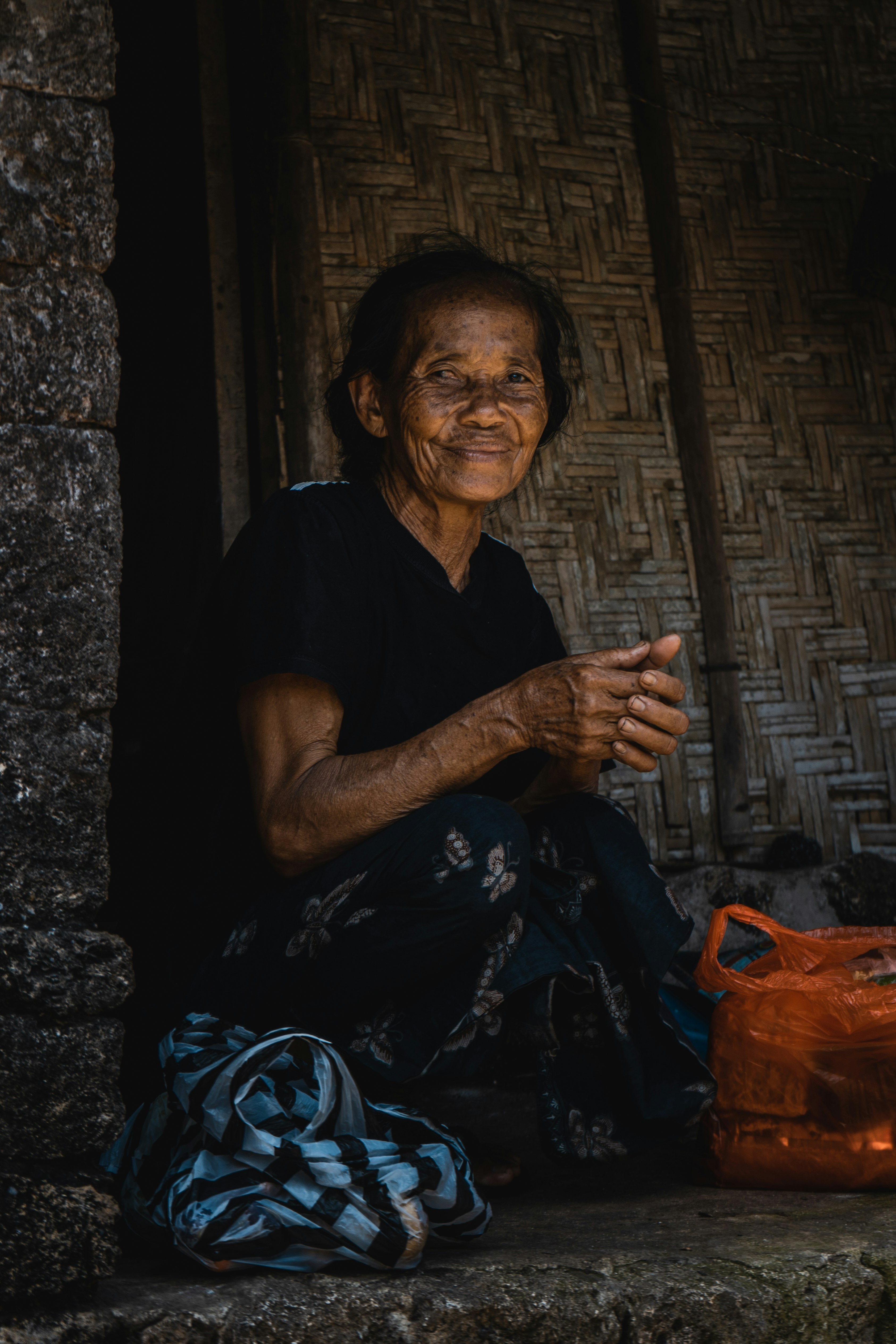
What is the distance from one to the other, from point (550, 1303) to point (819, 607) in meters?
2.98

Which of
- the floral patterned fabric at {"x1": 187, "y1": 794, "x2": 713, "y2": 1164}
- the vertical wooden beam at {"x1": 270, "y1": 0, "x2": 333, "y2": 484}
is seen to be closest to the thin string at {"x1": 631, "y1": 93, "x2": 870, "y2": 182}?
the vertical wooden beam at {"x1": 270, "y1": 0, "x2": 333, "y2": 484}

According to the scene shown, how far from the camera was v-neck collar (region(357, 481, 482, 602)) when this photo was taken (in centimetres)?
256

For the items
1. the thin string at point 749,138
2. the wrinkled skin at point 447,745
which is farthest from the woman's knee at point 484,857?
the thin string at point 749,138

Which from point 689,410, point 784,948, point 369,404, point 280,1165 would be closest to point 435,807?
point 280,1165

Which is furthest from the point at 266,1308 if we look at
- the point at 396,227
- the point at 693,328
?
the point at 693,328

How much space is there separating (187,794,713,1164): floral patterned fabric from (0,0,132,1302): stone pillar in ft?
1.58

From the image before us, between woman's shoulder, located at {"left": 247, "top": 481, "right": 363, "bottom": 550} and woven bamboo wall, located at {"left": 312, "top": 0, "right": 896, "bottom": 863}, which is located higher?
woven bamboo wall, located at {"left": 312, "top": 0, "right": 896, "bottom": 863}

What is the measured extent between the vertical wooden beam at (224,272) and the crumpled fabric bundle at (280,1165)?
2.22 m

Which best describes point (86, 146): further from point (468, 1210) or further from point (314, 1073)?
point (468, 1210)

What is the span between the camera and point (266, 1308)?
4.69 feet

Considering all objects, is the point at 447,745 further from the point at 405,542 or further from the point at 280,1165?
the point at 280,1165

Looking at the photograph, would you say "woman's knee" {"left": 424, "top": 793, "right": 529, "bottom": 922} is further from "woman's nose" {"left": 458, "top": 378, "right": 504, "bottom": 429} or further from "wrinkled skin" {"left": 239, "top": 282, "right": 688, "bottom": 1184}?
"woman's nose" {"left": 458, "top": 378, "right": 504, "bottom": 429}

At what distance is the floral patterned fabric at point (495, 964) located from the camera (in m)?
1.97

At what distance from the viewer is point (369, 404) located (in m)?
2.82
